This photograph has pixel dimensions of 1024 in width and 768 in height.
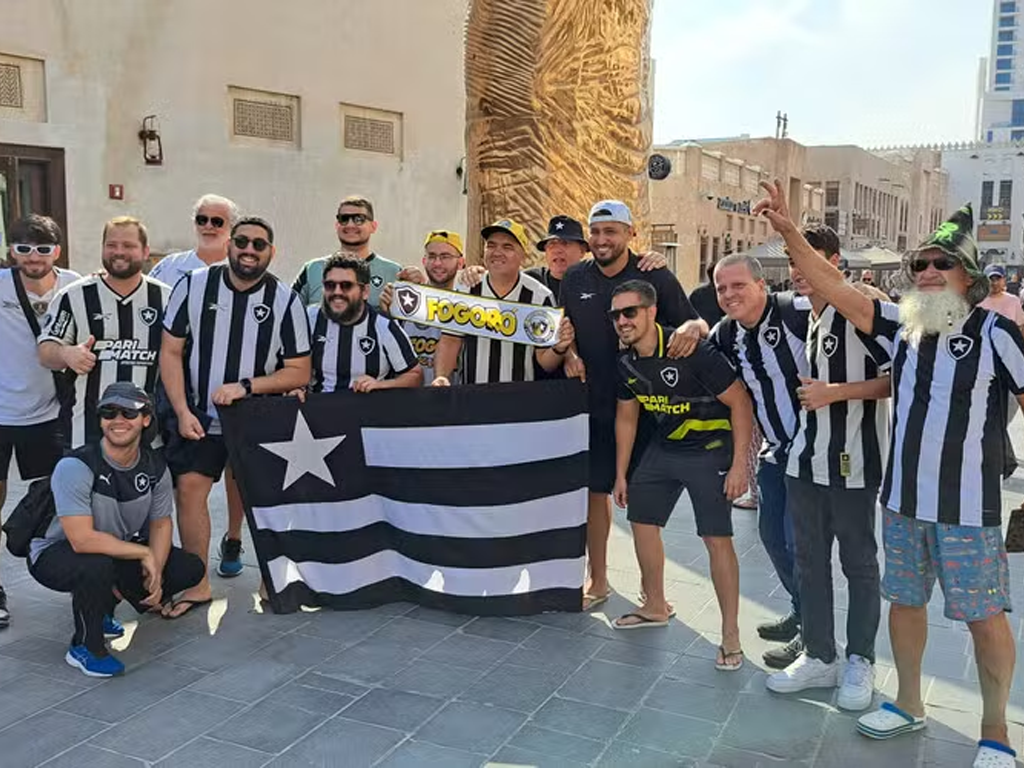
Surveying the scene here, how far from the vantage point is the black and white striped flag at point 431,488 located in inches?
165

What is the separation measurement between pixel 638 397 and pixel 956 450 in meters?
1.30

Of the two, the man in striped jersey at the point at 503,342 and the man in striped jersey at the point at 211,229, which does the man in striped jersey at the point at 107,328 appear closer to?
the man in striped jersey at the point at 211,229

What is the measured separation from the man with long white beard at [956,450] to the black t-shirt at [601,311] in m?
1.06

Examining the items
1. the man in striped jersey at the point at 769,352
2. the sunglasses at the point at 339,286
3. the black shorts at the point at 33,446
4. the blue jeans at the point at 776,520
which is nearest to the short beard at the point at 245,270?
the sunglasses at the point at 339,286

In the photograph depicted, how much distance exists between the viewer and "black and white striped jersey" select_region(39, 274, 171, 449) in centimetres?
409

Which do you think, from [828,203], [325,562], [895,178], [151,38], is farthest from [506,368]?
[895,178]

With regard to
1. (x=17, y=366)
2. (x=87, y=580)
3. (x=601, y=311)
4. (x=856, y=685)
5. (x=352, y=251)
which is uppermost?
(x=352, y=251)

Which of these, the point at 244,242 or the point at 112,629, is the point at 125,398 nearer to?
the point at 244,242

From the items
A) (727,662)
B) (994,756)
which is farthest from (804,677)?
(994,756)

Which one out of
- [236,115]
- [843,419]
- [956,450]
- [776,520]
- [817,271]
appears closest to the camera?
[956,450]

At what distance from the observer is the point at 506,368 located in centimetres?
443

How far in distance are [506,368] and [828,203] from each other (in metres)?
44.2

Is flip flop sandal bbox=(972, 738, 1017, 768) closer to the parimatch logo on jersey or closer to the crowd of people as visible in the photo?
the crowd of people

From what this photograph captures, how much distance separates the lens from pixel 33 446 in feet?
14.0
